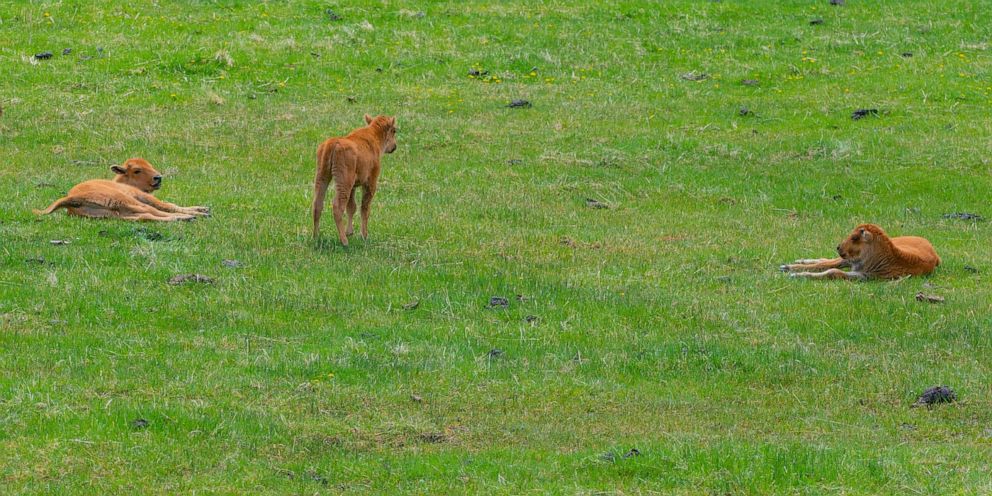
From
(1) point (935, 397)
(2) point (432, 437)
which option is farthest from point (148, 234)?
(1) point (935, 397)

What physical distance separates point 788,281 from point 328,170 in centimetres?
555

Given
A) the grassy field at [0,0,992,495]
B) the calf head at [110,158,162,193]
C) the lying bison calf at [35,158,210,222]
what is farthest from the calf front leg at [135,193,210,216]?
the grassy field at [0,0,992,495]

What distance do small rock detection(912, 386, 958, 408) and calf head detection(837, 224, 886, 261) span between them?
4684 mm

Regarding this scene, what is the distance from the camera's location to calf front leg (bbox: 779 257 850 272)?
15859 mm

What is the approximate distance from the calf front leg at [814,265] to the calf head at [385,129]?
202 inches

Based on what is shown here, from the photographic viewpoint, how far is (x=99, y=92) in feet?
83.5

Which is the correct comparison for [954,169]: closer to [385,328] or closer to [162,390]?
[385,328]

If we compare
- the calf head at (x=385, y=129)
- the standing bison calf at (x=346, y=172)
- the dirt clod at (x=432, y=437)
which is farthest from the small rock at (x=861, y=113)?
the dirt clod at (x=432, y=437)

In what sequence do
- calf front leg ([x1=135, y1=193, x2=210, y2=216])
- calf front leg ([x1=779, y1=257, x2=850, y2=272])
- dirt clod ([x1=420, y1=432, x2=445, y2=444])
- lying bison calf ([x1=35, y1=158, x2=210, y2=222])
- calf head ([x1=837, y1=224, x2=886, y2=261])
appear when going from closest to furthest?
dirt clod ([x1=420, y1=432, x2=445, y2=444]), calf head ([x1=837, y1=224, x2=886, y2=261]), calf front leg ([x1=779, y1=257, x2=850, y2=272]), lying bison calf ([x1=35, y1=158, x2=210, y2=222]), calf front leg ([x1=135, y1=193, x2=210, y2=216])

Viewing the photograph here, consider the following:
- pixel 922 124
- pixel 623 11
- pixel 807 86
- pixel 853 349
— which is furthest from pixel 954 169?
pixel 623 11

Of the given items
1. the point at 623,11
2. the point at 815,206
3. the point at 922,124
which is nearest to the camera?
the point at 815,206

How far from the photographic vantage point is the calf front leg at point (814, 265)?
624 inches

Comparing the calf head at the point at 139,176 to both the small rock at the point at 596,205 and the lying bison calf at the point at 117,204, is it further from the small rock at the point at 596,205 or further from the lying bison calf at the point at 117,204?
the small rock at the point at 596,205

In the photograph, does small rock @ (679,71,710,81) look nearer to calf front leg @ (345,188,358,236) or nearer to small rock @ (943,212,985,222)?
small rock @ (943,212,985,222)
